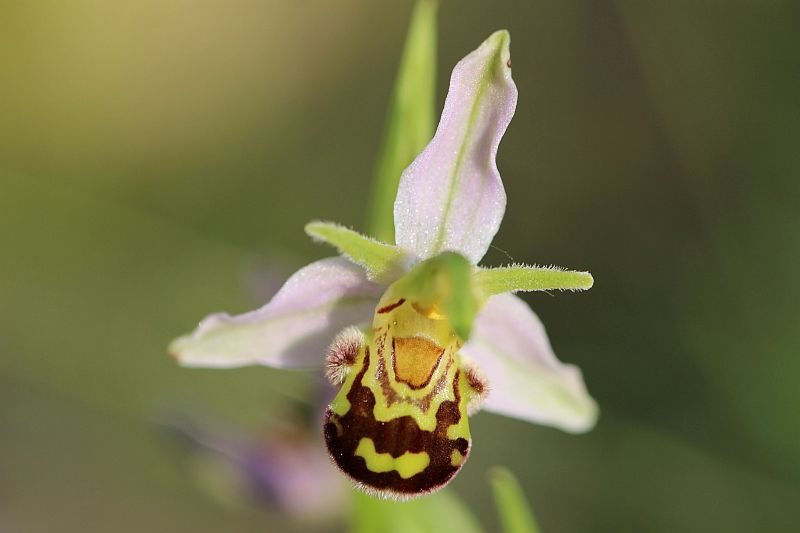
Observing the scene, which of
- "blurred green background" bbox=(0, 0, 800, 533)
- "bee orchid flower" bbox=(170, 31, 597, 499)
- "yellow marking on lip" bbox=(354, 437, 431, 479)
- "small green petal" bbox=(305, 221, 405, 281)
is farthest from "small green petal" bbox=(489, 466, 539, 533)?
"blurred green background" bbox=(0, 0, 800, 533)

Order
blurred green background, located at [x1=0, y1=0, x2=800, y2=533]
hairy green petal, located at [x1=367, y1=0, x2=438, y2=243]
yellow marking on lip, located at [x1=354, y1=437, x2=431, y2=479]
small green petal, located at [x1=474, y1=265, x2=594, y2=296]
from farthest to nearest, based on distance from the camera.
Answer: blurred green background, located at [x1=0, y1=0, x2=800, y2=533], hairy green petal, located at [x1=367, y1=0, x2=438, y2=243], small green petal, located at [x1=474, y1=265, x2=594, y2=296], yellow marking on lip, located at [x1=354, y1=437, x2=431, y2=479]

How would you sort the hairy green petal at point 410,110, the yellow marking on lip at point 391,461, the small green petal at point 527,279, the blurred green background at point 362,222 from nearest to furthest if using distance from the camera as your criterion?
the yellow marking on lip at point 391,461 < the small green petal at point 527,279 < the hairy green petal at point 410,110 < the blurred green background at point 362,222

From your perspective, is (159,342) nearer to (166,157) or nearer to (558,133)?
(166,157)

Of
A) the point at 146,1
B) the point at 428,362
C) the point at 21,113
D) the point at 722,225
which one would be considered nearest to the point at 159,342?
the point at 21,113

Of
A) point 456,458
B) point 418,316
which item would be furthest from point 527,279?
point 456,458

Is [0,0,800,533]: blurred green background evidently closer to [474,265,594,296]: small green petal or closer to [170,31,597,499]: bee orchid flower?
[170,31,597,499]: bee orchid flower

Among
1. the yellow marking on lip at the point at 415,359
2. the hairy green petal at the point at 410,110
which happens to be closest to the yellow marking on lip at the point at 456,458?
the yellow marking on lip at the point at 415,359

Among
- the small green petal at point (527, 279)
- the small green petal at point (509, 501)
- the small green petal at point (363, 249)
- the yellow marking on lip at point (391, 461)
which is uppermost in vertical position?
the small green petal at point (363, 249)

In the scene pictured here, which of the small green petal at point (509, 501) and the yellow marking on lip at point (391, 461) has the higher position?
the small green petal at point (509, 501)

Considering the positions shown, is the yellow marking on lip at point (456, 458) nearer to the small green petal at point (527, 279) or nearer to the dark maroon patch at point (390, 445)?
the dark maroon patch at point (390, 445)

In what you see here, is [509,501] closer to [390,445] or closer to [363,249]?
[390,445]
